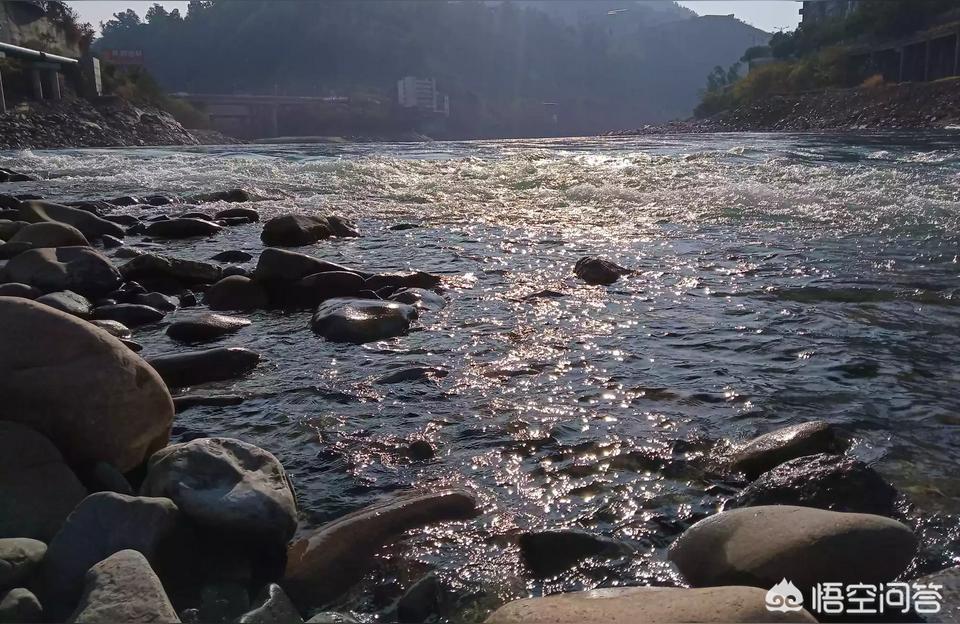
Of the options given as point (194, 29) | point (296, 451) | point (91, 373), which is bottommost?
point (296, 451)

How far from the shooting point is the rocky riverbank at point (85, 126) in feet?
98.4

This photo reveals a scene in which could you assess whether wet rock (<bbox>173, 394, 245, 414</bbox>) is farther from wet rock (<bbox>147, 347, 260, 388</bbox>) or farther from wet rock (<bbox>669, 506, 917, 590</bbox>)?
wet rock (<bbox>669, 506, 917, 590</bbox>)

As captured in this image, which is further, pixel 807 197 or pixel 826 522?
pixel 807 197

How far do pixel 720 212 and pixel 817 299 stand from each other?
439cm

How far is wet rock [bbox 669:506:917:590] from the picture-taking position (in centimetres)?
207

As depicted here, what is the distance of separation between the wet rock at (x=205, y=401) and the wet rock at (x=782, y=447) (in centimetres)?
213

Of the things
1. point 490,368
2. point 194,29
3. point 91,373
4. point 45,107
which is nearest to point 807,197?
point 490,368

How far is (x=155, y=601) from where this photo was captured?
6.19ft

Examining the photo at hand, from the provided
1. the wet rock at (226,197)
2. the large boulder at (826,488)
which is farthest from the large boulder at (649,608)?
the wet rock at (226,197)

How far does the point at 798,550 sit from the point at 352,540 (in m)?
1.25

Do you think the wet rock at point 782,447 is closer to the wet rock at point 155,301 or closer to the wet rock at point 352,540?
the wet rock at point 352,540

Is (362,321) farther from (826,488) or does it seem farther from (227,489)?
(826,488)

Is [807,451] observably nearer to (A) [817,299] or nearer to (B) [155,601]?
(B) [155,601]

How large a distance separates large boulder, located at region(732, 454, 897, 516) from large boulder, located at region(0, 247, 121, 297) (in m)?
4.56
